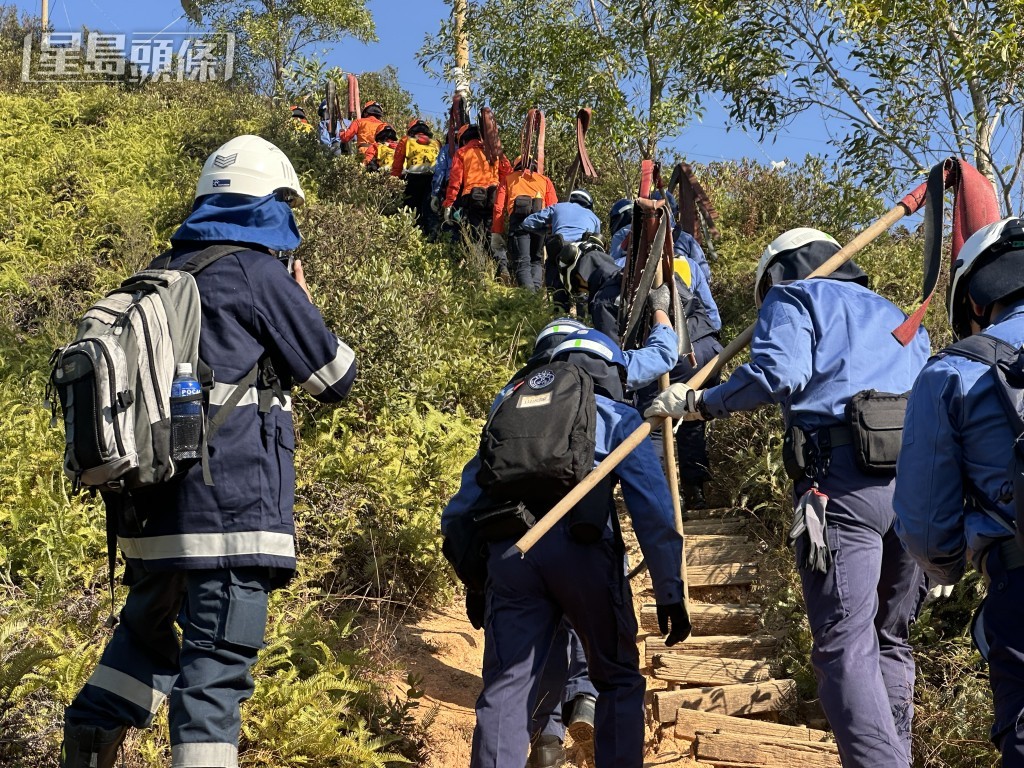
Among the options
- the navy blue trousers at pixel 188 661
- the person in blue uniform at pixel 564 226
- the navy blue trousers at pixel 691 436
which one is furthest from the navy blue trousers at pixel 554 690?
the person in blue uniform at pixel 564 226

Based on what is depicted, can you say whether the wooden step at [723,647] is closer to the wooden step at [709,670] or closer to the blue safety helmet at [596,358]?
the wooden step at [709,670]

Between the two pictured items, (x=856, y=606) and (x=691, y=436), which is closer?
(x=856, y=606)

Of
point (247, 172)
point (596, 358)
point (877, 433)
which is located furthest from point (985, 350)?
point (247, 172)

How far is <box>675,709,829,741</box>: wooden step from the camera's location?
4.50 meters

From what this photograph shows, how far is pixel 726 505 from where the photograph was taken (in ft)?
23.5

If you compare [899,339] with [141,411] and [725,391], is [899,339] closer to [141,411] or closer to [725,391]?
[725,391]

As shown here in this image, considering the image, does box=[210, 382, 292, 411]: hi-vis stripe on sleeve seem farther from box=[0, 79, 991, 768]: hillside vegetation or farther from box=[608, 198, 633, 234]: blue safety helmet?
box=[608, 198, 633, 234]: blue safety helmet

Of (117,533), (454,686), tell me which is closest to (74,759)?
(117,533)

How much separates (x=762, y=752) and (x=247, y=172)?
3.14 m

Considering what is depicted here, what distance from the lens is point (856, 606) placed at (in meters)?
3.56

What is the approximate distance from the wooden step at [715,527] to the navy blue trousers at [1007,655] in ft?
13.0

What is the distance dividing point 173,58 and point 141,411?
20024 millimetres

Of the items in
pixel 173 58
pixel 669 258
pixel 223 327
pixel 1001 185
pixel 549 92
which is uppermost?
pixel 173 58

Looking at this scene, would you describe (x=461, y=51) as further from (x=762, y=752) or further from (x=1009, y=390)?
(x=1009, y=390)
